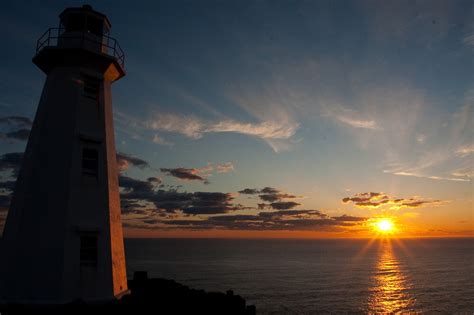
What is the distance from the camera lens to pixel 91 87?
17062mm

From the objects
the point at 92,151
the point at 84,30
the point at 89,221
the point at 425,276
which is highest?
the point at 84,30

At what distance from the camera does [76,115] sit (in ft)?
52.9

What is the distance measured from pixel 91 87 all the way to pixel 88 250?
746 cm

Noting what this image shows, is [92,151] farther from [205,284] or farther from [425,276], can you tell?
[425,276]

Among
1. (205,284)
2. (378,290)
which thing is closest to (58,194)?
(205,284)

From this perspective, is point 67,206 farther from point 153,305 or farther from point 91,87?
point 153,305

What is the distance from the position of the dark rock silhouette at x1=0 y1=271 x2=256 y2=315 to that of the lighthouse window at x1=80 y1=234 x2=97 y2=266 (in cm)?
161

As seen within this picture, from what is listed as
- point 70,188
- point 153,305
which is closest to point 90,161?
point 70,188

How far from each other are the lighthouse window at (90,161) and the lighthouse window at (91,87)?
262cm

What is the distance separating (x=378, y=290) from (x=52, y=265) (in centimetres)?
6161

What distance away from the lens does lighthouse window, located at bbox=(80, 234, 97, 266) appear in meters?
15.1

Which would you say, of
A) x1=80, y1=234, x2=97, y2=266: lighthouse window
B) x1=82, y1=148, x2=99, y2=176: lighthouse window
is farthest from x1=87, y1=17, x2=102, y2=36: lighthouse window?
x1=80, y1=234, x2=97, y2=266: lighthouse window

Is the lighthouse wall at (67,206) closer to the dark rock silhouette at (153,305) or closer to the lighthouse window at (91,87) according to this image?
Answer: the lighthouse window at (91,87)

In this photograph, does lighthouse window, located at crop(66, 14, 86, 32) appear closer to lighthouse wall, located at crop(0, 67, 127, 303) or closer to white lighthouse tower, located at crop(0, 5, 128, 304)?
white lighthouse tower, located at crop(0, 5, 128, 304)
